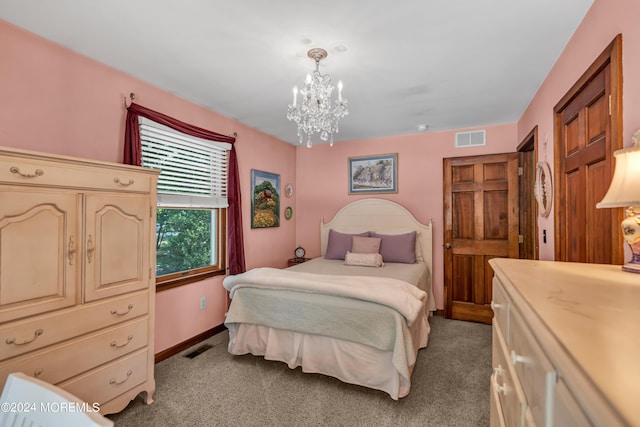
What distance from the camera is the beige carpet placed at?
1898 mm

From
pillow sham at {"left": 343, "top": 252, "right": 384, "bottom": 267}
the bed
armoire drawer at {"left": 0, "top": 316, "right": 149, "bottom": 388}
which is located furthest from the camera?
pillow sham at {"left": 343, "top": 252, "right": 384, "bottom": 267}

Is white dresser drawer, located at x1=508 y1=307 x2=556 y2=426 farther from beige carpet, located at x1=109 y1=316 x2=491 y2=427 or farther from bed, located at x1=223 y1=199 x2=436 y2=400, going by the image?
beige carpet, located at x1=109 y1=316 x2=491 y2=427

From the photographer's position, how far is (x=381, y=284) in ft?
7.73

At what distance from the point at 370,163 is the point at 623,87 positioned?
10.3 feet

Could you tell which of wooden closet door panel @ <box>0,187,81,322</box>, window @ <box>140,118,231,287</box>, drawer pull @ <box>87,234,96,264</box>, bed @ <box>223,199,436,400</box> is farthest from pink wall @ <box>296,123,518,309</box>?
wooden closet door panel @ <box>0,187,81,322</box>

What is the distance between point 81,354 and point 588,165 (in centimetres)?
306

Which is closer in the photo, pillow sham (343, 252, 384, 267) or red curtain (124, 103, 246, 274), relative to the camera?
red curtain (124, 103, 246, 274)

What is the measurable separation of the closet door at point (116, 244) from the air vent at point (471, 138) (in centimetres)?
362

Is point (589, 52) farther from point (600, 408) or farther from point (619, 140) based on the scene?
point (600, 408)

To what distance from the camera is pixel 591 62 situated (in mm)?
1632

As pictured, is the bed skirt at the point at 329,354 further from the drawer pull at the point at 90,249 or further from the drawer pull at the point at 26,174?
the drawer pull at the point at 26,174

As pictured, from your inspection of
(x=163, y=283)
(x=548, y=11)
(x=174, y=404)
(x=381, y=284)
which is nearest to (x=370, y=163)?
(x=381, y=284)

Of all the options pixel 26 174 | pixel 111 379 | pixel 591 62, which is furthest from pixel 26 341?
pixel 591 62

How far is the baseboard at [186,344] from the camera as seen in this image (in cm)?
266
